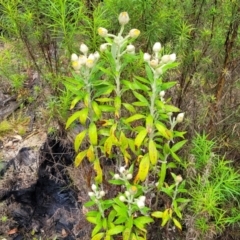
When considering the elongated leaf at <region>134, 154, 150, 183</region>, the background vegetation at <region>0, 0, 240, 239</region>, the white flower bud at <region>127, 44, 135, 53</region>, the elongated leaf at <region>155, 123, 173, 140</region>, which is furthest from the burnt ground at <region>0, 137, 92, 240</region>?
the white flower bud at <region>127, 44, 135, 53</region>

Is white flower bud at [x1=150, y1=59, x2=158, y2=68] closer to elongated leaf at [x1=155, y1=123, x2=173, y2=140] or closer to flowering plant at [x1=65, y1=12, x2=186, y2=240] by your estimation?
flowering plant at [x1=65, y1=12, x2=186, y2=240]

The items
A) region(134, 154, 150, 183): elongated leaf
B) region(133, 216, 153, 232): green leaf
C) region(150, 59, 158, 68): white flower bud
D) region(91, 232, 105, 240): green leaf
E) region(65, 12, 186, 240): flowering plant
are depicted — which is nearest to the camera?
region(150, 59, 158, 68): white flower bud

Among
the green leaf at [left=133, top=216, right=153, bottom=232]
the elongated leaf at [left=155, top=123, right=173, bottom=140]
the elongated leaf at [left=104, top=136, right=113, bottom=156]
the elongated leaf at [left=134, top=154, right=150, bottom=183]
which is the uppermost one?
the elongated leaf at [left=155, top=123, right=173, bottom=140]

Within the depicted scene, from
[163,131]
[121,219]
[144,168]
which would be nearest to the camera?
[163,131]

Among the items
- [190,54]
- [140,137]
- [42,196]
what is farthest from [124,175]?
[42,196]

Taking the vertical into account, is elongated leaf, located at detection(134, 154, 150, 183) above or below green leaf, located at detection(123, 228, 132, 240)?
above

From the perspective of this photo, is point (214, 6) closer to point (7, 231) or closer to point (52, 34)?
point (52, 34)

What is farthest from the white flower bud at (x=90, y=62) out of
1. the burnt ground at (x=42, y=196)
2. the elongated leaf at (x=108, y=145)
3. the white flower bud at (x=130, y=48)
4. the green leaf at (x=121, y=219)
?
the burnt ground at (x=42, y=196)

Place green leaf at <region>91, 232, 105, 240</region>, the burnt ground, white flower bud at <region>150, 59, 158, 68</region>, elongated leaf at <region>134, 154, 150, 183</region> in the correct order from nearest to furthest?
white flower bud at <region>150, 59, 158, 68</region> < elongated leaf at <region>134, 154, 150, 183</region> < green leaf at <region>91, 232, 105, 240</region> < the burnt ground

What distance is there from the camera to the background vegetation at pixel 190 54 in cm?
284

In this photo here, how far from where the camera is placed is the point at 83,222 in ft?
11.2

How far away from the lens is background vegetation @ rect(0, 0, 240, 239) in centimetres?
284

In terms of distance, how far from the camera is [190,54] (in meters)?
3.14

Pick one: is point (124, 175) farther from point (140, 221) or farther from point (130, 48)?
point (130, 48)
